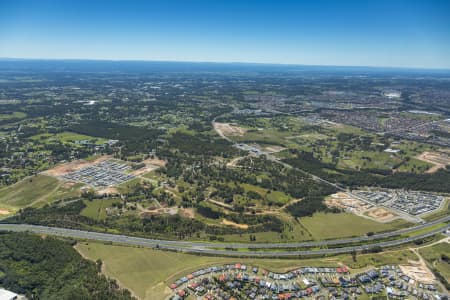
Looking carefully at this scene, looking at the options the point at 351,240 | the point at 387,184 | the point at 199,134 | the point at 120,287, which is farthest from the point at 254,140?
the point at 120,287

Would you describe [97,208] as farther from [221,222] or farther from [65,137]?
[65,137]

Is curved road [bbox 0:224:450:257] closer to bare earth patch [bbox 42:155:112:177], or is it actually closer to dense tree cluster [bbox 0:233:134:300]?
dense tree cluster [bbox 0:233:134:300]

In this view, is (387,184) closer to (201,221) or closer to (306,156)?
(306,156)

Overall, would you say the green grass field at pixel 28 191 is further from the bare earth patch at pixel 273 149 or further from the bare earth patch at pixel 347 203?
the bare earth patch at pixel 273 149

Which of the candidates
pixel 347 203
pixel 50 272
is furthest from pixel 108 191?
pixel 347 203

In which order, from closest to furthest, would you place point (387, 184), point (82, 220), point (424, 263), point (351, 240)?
point (424, 263) → point (351, 240) → point (82, 220) → point (387, 184)

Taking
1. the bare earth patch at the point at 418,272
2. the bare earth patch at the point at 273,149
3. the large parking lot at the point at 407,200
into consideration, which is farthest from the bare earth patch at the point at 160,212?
the bare earth patch at the point at 273,149
